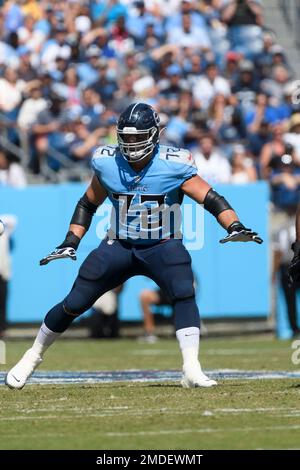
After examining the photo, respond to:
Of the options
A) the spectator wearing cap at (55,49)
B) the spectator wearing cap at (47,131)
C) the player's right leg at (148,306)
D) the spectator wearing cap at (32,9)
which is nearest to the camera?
the player's right leg at (148,306)

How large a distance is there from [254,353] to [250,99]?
19.8ft

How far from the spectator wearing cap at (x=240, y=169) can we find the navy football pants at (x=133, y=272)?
7.99 m

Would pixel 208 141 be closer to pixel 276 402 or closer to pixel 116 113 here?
pixel 116 113

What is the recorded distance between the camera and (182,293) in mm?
8141

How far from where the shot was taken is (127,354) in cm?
1313

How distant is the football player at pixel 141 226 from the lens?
8.18m

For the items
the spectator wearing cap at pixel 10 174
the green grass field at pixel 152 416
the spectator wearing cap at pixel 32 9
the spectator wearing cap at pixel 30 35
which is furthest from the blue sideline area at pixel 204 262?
the green grass field at pixel 152 416

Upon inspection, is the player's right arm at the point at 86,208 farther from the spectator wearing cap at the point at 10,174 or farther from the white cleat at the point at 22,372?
the spectator wearing cap at the point at 10,174

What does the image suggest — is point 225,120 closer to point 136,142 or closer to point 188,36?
point 188,36

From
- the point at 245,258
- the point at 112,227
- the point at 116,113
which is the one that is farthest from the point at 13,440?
the point at 116,113

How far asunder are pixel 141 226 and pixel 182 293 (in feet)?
1.80

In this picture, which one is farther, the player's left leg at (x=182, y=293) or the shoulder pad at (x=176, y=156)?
the shoulder pad at (x=176, y=156)

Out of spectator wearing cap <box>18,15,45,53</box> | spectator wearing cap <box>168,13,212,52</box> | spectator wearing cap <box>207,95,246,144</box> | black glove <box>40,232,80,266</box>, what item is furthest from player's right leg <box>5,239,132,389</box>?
spectator wearing cap <box>168,13,212,52</box>

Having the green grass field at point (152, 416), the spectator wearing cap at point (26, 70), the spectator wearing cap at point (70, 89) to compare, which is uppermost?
the spectator wearing cap at point (26, 70)
